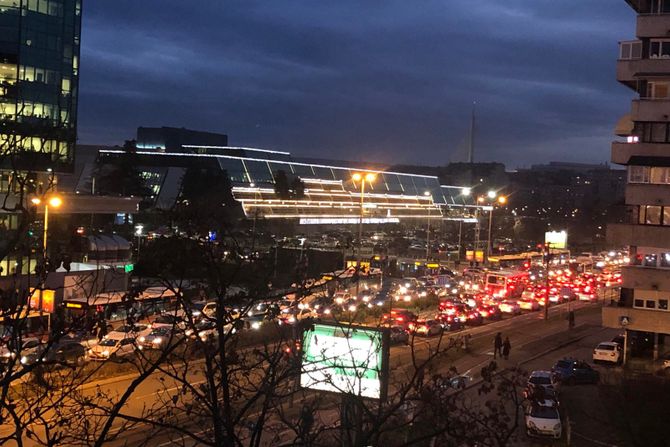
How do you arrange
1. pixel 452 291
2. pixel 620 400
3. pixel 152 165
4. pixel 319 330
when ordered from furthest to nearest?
pixel 152 165, pixel 452 291, pixel 620 400, pixel 319 330

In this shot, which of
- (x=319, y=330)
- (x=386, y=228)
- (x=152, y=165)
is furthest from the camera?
(x=386, y=228)

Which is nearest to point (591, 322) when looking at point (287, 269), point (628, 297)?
point (628, 297)

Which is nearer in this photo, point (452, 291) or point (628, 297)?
point (628, 297)

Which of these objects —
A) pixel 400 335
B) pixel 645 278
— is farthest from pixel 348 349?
pixel 645 278

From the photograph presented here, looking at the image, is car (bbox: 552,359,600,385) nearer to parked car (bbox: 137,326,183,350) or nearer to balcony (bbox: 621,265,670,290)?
balcony (bbox: 621,265,670,290)

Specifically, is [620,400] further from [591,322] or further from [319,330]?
[591,322]

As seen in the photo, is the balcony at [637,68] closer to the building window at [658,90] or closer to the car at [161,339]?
the building window at [658,90]

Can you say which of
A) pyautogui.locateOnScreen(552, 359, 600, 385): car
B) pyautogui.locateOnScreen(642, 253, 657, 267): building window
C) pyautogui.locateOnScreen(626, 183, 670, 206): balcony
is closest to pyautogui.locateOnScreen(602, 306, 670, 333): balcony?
pyautogui.locateOnScreen(642, 253, 657, 267): building window

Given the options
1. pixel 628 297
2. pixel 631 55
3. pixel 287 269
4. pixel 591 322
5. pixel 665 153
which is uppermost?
pixel 631 55

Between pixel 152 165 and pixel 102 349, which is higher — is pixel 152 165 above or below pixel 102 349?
above
